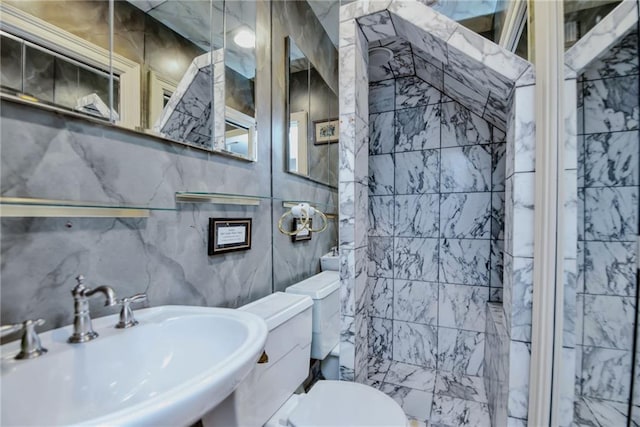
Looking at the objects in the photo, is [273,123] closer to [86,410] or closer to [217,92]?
[217,92]

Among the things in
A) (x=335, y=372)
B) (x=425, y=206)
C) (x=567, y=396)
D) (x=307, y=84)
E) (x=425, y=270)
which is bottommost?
(x=335, y=372)

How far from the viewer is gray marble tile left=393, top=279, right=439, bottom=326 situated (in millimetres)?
2342

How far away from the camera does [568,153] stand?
40.8 inches

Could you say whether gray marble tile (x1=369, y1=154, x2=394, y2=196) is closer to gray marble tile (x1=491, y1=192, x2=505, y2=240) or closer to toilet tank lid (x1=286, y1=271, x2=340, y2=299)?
gray marble tile (x1=491, y1=192, x2=505, y2=240)

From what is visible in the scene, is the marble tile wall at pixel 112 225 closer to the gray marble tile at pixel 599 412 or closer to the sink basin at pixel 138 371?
the sink basin at pixel 138 371

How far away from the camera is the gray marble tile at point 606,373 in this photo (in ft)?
2.52

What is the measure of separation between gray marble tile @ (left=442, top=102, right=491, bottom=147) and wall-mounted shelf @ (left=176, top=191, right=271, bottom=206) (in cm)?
161

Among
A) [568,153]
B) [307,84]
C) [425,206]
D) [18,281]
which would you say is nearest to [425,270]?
[425,206]

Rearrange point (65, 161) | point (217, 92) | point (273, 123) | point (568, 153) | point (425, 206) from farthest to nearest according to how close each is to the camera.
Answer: point (425, 206), point (273, 123), point (217, 92), point (568, 153), point (65, 161)

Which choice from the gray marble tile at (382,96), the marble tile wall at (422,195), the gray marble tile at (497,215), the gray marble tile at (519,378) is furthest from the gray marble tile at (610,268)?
the gray marble tile at (382,96)

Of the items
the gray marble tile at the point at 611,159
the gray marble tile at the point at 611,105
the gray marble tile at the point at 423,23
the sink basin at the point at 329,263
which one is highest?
the gray marble tile at the point at 423,23

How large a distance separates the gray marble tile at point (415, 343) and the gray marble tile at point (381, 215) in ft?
2.45

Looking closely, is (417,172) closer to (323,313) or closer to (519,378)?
(323,313)

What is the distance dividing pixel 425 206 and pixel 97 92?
212cm
